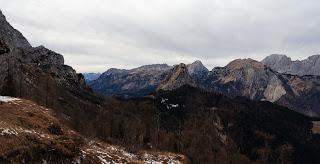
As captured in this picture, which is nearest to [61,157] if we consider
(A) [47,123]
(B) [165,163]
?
(A) [47,123]

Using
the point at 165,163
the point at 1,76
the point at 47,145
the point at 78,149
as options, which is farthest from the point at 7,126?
the point at 1,76

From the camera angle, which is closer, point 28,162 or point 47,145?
point 28,162

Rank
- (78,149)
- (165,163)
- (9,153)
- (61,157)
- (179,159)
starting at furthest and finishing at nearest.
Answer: (179,159) → (165,163) → (78,149) → (61,157) → (9,153)

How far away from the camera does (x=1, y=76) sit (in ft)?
314

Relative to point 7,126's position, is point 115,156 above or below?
below

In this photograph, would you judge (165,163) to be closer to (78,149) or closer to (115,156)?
(115,156)

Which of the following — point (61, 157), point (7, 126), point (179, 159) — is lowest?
point (179, 159)

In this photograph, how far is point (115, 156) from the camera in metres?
70.4

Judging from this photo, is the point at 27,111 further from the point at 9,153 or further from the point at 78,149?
the point at 9,153

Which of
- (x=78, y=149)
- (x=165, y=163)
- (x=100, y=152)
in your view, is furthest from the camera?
(x=165, y=163)

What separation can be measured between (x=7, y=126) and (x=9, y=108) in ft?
44.1

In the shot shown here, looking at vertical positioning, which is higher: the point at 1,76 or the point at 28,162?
the point at 1,76

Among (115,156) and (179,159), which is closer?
(115,156)

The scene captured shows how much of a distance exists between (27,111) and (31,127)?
8.40 metres
